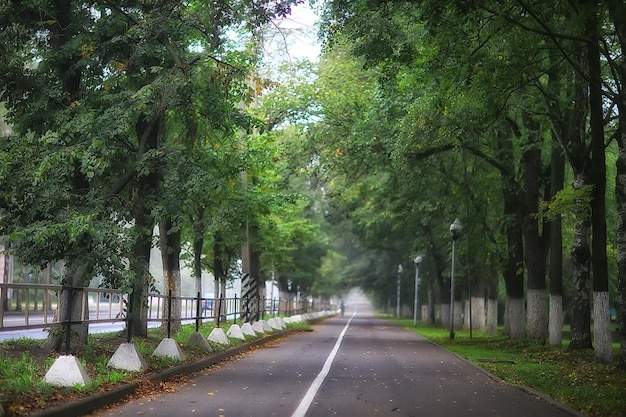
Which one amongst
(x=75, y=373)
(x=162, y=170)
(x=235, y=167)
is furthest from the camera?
(x=235, y=167)

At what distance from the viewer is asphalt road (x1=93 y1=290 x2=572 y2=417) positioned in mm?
9406

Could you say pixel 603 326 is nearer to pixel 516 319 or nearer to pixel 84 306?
pixel 516 319

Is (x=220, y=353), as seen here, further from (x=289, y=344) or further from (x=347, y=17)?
(x=347, y=17)

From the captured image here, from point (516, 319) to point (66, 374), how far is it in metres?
19.3

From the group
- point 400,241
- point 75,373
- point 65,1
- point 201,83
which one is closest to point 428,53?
point 201,83

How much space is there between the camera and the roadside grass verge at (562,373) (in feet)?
34.6

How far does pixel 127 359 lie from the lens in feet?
38.7

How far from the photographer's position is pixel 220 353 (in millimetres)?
16922

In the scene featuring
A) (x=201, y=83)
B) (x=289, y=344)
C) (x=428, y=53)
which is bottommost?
(x=289, y=344)

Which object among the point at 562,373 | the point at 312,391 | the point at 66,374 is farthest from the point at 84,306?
the point at 562,373

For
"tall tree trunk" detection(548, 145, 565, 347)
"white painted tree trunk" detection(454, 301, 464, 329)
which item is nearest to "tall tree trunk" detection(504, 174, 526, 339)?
"tall tree trunk" detection(548, 145, 565, 347)

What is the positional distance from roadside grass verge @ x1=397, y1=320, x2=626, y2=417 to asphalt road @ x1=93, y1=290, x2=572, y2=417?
458 mm

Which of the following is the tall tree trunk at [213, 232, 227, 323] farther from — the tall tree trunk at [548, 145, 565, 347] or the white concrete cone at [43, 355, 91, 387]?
the white concrete cone at [43, 355, 91, 387]

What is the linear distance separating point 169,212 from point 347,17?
6200mm
